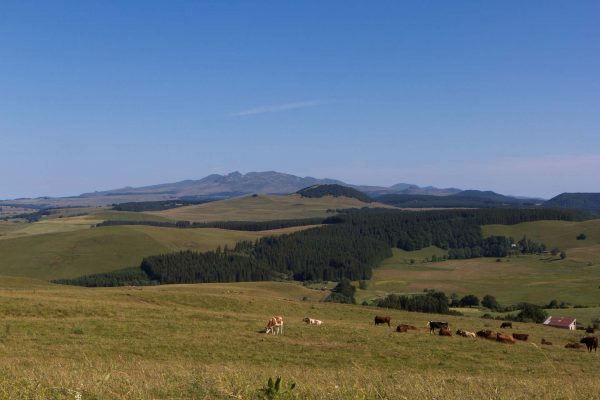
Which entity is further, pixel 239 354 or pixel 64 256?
pixel 64 256

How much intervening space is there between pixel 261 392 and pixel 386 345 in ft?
77.4

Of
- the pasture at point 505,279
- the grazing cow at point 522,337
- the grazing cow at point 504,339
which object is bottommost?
the pasture at point 505,279

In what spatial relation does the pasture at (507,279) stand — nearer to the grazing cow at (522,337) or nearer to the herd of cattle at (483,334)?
the grazing cow at (522,337)

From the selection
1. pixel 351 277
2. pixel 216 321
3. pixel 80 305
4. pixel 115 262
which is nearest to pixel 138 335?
pixel 216 321

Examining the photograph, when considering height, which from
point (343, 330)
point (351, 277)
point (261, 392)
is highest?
point (261, 392)

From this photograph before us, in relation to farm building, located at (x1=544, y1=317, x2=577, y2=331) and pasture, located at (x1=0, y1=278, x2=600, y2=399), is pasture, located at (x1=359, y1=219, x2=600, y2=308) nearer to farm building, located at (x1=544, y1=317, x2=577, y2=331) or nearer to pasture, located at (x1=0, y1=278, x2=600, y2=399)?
farm building, located at (x1=544, y1=317, x2=577, y2=331)

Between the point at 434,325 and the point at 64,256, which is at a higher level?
the point at 434,325

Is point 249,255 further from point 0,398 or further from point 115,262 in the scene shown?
point 0,398

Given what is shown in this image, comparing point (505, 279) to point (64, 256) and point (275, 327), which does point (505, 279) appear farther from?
point (64, 256)

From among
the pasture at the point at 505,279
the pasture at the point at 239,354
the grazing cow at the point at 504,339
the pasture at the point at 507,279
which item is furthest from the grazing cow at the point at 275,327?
the pasture at the point at 505,279

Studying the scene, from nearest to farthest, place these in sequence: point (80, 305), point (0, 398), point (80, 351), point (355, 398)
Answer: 1. point (0, 398)
2. point (355, 398)
3. point (80, 351)
4. point (80, 305)

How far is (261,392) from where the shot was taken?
29.3ft

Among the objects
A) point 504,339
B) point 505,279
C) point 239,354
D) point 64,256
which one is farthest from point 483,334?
point 64,256

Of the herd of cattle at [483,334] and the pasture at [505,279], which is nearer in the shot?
the herd of cattle at [483,334]
